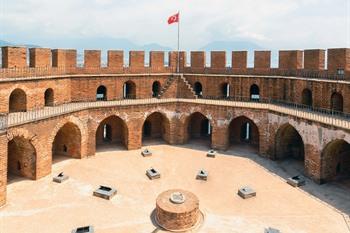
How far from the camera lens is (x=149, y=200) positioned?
1593 centimetres

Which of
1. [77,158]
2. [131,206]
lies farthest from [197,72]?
[131,206]

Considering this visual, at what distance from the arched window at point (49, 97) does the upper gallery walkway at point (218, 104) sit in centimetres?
75

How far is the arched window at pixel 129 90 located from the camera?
25859 mm

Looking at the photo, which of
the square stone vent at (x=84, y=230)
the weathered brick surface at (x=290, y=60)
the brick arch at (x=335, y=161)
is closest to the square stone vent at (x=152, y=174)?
the square stone vent at (x=84, y=230)

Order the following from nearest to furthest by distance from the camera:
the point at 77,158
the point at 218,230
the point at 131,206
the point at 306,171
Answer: the point at 218,230 → the point at 131,206 → the point at 306,171 → the point at 77,158

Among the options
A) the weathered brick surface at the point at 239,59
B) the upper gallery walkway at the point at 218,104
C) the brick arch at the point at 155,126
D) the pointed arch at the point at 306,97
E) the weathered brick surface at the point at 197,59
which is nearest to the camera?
the upper gallery walkway at the point at 218,104

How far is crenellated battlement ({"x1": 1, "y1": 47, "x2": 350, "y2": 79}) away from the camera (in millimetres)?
20141

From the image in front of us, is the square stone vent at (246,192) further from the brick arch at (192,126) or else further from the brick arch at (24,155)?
the brick arch at (24,155)

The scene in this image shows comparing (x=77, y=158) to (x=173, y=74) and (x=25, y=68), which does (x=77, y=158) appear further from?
(x=173, y=74)

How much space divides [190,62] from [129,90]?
5690mm

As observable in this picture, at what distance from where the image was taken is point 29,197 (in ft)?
51.2

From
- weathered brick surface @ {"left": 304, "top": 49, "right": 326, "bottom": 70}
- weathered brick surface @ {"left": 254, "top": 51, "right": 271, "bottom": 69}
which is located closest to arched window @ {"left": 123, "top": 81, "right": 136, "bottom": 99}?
weathered brick surface @ {"left": 254, "top": 51, "right": 271, "bottom": 69}

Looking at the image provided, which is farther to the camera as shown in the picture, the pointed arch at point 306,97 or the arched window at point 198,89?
the arched window at point 198,89

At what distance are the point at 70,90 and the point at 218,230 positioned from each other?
50.8 ft
